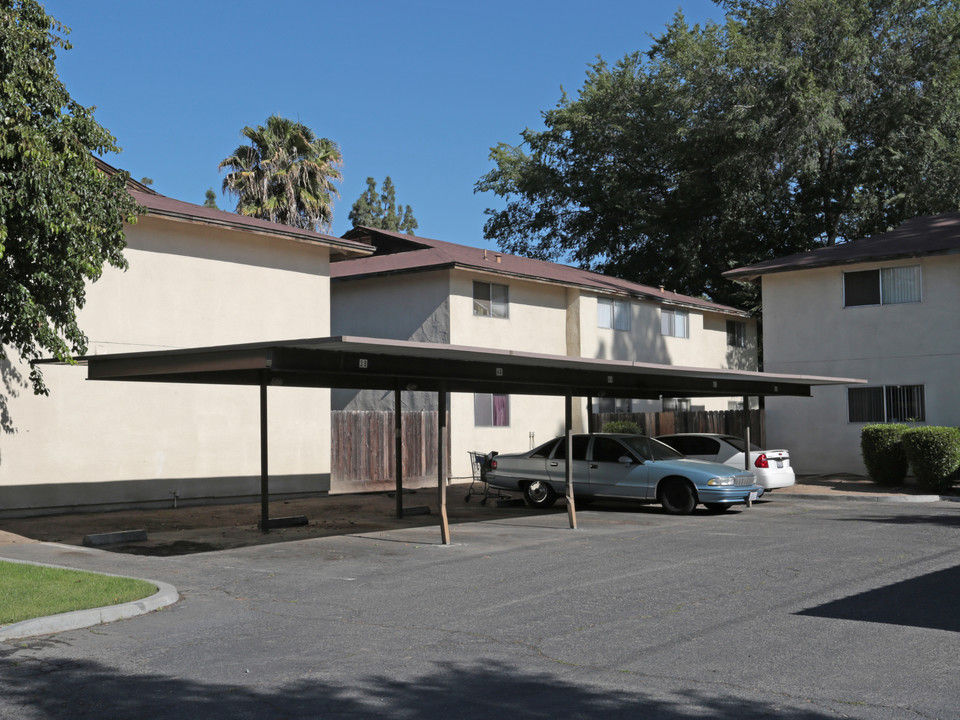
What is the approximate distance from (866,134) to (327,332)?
28.5 metres

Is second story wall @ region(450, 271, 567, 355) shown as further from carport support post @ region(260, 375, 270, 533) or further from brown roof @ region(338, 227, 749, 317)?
carport support post @ region(260, 375, 270, 533)

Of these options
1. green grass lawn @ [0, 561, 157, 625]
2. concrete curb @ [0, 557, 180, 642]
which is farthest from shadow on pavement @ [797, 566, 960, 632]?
green grass lawn @ [0, 561, 157, 625]

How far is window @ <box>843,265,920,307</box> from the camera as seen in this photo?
2727cm

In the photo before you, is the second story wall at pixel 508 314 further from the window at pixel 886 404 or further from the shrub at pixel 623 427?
the window at pixel 886 404

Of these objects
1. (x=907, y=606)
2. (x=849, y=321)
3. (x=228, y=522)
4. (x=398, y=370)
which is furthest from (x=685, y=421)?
(x=907, y=606)

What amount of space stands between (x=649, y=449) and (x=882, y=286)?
39.8 feet

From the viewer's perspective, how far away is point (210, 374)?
51.9ft

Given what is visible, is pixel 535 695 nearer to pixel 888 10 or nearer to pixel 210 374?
pixel 210 374

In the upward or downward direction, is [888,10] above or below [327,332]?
above

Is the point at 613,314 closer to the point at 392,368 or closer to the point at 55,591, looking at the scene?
the point at 392,368

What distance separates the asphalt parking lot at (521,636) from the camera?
6.16 meters

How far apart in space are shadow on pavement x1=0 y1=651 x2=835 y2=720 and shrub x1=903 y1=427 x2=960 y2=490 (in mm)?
18597

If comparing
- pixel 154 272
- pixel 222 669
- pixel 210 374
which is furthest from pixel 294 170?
pixel 222 669

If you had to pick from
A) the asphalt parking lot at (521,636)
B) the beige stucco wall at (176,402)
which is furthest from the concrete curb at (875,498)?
the beige stucco wall at (176,402)
